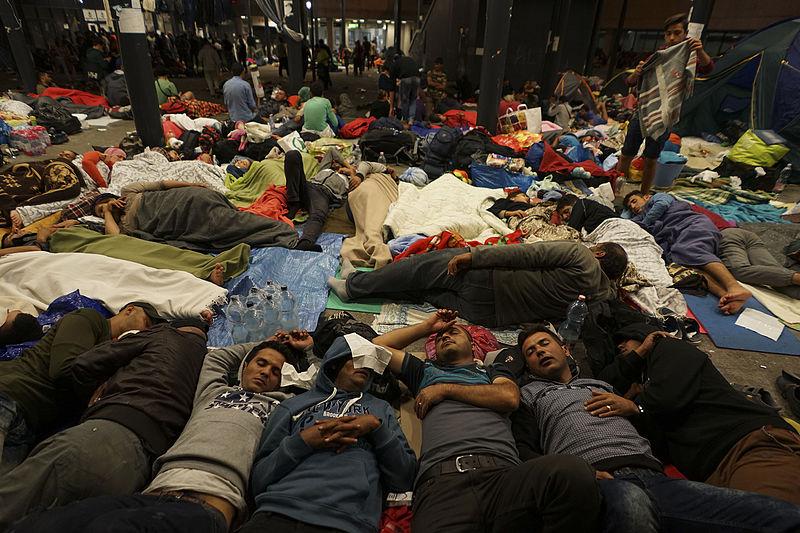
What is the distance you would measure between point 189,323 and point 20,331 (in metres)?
0.88

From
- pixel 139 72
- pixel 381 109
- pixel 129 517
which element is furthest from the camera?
pixel 381 109

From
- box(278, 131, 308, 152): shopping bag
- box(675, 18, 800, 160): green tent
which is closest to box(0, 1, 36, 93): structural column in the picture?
box(278, 131, 308, 152): shopping bag

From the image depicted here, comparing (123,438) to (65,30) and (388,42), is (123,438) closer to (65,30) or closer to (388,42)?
(65,30)

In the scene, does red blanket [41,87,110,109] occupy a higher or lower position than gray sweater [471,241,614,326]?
higher

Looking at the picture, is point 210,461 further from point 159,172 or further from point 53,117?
point 53,117

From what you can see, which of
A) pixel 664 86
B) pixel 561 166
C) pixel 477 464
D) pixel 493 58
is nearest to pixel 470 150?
pixel 561 166

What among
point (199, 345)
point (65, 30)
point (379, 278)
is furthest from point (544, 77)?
point (65, 30)

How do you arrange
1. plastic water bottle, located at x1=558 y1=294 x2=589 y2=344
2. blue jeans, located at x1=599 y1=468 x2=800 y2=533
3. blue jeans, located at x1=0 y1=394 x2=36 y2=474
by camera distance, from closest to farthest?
blue jeans, located at x1=599 y1=468 x2=800 y2=533
blue jeans, located at x1=0 y1=394 x2=36 y2=474
plastic water bottle, located at x1=558 y1=294 x2=589 y2=344

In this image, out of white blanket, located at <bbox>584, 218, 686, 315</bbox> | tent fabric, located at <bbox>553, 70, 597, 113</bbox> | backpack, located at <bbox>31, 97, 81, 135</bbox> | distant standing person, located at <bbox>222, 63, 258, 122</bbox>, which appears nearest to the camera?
white blanket, located at <bbox>584, 218, 686, 315</bbox>

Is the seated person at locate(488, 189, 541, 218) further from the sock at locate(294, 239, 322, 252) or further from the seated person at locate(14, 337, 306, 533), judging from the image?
the seated person at locate(14, 337, 306, 533)

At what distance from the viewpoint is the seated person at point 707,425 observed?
1.75 m

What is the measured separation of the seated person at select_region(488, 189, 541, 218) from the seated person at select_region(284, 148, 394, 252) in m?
1.48

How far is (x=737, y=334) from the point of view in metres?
3.19

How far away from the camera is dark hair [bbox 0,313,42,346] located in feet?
7.93
